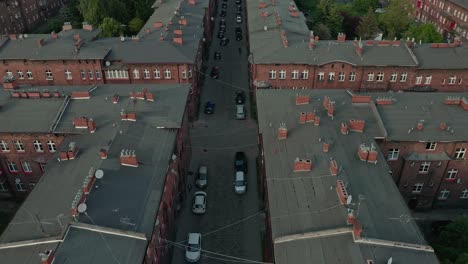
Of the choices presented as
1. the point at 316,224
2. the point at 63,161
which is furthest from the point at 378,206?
the point at 63,161

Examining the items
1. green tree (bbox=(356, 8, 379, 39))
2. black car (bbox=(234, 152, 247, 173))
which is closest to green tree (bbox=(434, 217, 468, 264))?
black car (bbox=(234, 152, 247, 173))

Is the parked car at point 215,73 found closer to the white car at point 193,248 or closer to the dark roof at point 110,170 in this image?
the dark roof at point 110,170

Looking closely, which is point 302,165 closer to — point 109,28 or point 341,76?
point 341,76

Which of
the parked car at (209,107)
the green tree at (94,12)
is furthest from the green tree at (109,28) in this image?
the parked car at (209,107)

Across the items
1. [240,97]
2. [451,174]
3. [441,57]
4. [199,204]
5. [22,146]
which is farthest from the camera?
[240,97]

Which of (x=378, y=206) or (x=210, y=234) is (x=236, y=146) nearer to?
(x=210, y=234)

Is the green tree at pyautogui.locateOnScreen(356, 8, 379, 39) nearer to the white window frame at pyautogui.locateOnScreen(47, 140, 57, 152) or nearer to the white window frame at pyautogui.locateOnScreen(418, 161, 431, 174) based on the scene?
the white window frame at pyautogui.locateOnScreen(418, 161, 431, 174)

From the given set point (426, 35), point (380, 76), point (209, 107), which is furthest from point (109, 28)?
point (426, 35)
